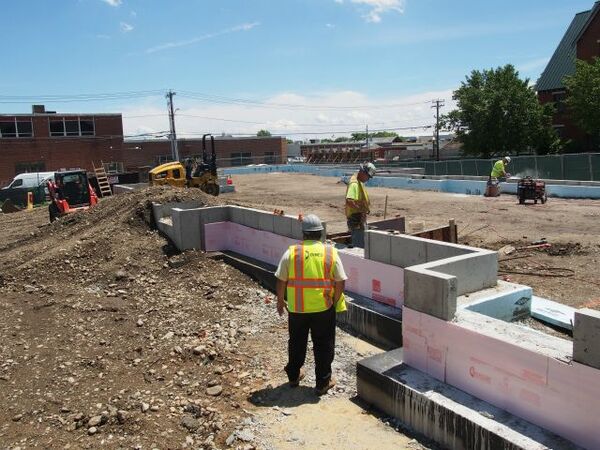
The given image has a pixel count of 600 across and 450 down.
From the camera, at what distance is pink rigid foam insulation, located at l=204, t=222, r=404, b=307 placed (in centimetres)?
691

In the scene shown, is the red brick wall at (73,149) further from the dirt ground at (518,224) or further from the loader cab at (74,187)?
the loader cab at (74,187)

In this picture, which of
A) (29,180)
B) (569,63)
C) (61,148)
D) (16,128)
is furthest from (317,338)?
(569,63)

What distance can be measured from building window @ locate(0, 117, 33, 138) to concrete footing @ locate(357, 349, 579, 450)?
1737 inches

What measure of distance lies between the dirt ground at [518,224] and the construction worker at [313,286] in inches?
157

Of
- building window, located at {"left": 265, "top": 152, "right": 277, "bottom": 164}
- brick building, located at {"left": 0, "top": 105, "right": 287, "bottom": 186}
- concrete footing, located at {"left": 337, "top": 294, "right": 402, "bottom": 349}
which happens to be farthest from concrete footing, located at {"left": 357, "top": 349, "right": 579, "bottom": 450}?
building window, located at {"left": 265, "top": 152, "right": 277, "bottom": 164}

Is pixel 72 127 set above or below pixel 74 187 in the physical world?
above

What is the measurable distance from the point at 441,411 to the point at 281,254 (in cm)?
548

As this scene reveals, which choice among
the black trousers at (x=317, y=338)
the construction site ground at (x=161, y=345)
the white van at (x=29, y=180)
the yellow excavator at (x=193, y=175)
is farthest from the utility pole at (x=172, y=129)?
the black trousers at (x=317, y=338)

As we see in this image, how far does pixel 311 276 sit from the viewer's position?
484cm

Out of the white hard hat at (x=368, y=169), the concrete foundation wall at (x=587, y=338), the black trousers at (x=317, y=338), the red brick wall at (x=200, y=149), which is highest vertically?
the red brick wall at (x=200, y=149)

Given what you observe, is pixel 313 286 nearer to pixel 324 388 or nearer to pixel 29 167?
pixel 324 388

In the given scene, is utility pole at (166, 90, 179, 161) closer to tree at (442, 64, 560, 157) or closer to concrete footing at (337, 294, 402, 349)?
tree at (442, 64, 560, 157)

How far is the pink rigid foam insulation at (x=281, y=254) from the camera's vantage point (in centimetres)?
691

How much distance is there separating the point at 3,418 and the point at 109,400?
0.98m
